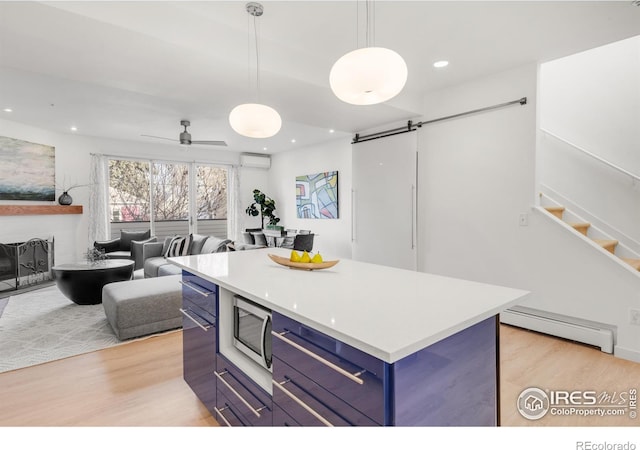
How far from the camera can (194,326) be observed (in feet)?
6.38

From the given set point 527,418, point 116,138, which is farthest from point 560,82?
→ point 116,138

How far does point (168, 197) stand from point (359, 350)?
7.24 meters

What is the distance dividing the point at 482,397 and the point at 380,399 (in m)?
0.58

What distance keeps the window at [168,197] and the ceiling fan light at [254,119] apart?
554 centimetres

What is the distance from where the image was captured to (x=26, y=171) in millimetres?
5336

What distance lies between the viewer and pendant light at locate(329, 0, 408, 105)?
1.59m

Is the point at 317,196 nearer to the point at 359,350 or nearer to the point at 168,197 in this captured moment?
the point at 168,197

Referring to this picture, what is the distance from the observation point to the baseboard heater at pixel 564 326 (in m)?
2.76

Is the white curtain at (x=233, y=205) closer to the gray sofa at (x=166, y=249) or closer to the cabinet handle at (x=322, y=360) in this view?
the gray sofa at (x=166, y=249)

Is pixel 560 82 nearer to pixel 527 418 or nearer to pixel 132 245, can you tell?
pixel 527 418

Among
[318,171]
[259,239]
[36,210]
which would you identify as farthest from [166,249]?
[318,171]

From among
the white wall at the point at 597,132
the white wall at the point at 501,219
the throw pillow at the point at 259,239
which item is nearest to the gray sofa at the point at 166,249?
the throw pillow at the point at 259,239

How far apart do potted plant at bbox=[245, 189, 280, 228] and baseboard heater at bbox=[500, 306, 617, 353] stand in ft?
18.5

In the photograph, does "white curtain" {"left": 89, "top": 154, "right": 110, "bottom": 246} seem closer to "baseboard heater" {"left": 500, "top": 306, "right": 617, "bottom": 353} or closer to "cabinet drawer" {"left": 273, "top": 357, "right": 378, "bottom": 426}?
"cabinet drawer" {"left": 273, "top": 357, "right": 378, "bottom": 426}
